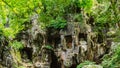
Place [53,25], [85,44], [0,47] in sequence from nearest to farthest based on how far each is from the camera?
1. [0,47]
2. [85,44]
3. [53,25]

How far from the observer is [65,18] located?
65.3ft

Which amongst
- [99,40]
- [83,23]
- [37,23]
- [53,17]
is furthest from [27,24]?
[99,40]

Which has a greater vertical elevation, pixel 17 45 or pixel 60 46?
pixel 17 45

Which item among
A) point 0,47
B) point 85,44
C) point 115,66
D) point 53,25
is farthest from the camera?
point 53,25

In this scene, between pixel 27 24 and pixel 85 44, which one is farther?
pixel 27 24

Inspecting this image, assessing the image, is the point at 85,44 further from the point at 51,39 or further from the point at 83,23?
the point at 51,39

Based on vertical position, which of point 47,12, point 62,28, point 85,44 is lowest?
point 85,44

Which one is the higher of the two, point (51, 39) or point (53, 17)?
point (53, 17)

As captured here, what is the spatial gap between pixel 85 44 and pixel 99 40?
6.38 ft

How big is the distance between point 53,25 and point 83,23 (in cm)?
250

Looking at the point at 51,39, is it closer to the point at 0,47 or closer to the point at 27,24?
the point at 27,24

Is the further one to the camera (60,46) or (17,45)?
(60,46)

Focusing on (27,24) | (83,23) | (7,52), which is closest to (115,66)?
(7,52)

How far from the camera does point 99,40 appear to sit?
65.5 feet
